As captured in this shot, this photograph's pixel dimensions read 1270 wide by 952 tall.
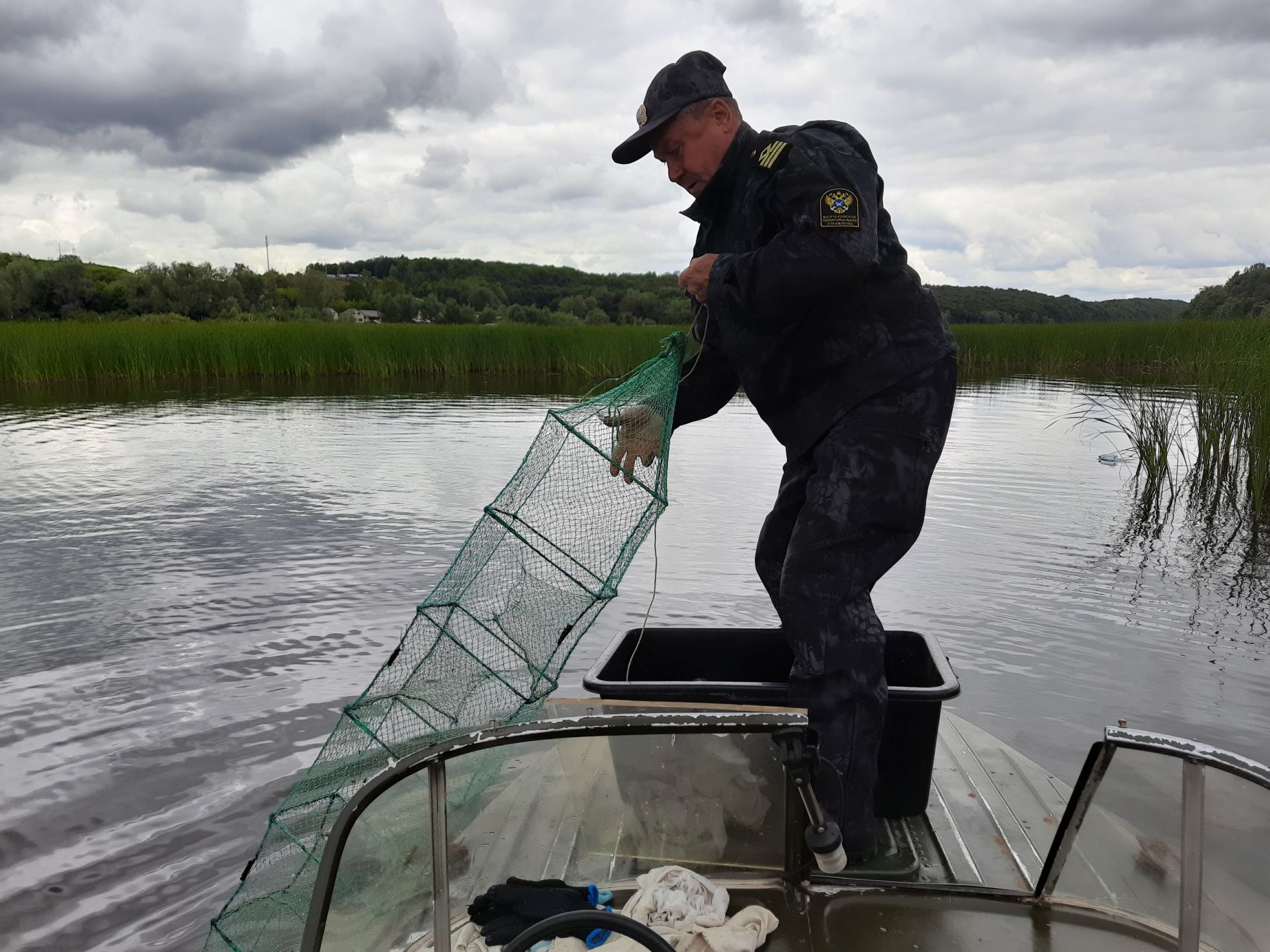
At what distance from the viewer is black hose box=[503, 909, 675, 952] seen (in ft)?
3.84

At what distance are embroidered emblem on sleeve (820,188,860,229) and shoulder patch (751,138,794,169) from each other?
7.1 inches

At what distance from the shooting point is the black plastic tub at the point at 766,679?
260cm

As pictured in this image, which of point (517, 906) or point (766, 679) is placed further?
point (766, 679)

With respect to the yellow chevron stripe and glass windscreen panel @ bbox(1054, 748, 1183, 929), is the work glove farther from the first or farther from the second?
the yellow chevron stripe

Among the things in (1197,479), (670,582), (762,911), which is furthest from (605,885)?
(1197,479)

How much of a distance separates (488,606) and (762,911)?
49.4 inches

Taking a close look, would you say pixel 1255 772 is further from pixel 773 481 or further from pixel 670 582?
pixel 773 481

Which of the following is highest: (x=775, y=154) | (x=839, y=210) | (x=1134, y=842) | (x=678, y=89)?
(x=678, y=89)

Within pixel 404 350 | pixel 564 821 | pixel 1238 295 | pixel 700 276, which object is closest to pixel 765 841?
pixel 564 821

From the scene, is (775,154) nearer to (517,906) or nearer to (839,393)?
(839,393)

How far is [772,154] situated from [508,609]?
4.91 ft

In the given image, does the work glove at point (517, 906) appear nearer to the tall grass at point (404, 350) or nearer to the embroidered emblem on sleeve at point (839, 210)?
the embroidered emblem on sleeve at point (839, 210)

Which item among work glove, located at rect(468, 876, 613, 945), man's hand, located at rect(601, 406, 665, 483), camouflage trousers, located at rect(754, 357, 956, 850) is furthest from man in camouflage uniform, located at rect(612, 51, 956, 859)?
work glove, located at rect(468, 876, 613, 945)

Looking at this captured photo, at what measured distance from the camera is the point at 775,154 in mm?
2369
